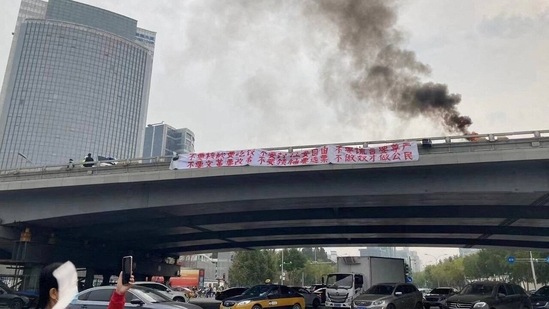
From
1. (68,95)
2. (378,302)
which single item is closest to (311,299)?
(378,302)

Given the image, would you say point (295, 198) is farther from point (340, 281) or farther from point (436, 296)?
point (436, 296)

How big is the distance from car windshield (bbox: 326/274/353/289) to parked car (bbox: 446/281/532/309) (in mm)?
7979

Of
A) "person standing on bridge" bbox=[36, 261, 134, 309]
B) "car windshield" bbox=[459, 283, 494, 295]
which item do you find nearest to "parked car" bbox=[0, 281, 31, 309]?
"car windshield" bbox=[459, 283, 494, 295]

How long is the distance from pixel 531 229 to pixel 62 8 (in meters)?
175

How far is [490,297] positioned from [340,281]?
10125 millimetres

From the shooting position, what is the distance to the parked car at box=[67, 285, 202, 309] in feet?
39.0

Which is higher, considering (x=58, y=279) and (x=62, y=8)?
(x=62, y=8)

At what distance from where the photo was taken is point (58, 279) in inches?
114

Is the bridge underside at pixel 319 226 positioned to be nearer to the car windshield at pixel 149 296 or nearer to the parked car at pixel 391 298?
the parked car at pixel 391 298

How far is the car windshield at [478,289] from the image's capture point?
16.8 m

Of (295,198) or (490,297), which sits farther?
(295,198)

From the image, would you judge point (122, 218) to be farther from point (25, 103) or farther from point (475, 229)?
point (25, 103)

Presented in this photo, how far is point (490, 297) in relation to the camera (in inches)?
634

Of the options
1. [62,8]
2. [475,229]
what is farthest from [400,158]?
[62,8]
